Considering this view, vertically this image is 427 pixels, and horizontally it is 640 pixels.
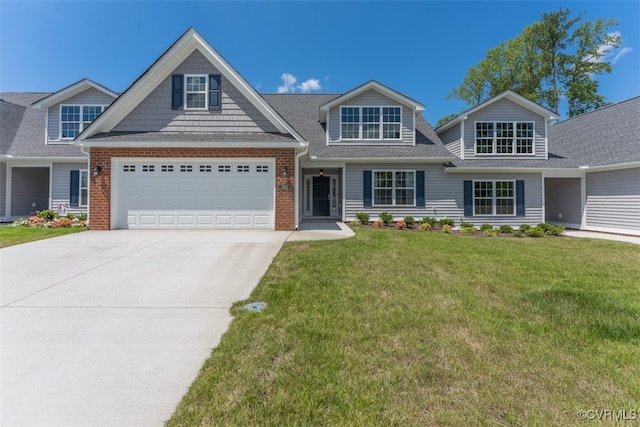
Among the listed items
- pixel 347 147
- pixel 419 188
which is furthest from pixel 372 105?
pixel 419 188

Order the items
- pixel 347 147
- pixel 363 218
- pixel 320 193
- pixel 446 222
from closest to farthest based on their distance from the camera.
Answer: pixel 446 222
pixel 363 218
pixel 347 147
pixel 320 193

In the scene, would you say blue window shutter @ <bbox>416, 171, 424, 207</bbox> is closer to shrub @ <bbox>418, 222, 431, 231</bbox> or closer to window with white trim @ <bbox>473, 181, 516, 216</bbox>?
shrub @ <bbox>418, 222, 431, 231</bbox>

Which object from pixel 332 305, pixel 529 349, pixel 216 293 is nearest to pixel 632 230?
pixel 529 349

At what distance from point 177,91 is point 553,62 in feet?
104

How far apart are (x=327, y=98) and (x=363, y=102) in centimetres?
463

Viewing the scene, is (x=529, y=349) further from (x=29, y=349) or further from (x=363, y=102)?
(x=363, y=102)

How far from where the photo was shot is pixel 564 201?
15.4m

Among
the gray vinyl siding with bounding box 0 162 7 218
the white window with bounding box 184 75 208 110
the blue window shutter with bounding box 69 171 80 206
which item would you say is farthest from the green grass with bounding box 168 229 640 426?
the gray vinyl siding with bounding box 0 162 7 218

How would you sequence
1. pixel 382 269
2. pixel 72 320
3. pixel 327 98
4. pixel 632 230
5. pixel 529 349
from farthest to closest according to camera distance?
pixel 327 98 < pixel 632 230 < pixel 382 269 < pixel 72 320 < pixel 529 349

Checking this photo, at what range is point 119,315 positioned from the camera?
3.72 metres

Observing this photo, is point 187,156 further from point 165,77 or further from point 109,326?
point 109,326

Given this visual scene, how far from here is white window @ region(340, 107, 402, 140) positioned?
13922mm

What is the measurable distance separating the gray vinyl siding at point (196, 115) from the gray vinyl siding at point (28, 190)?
329 inches

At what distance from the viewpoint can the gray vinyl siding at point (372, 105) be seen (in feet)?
45.3
